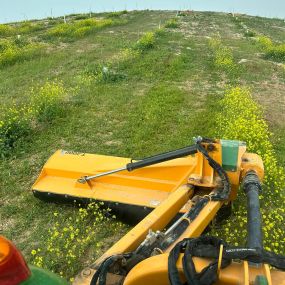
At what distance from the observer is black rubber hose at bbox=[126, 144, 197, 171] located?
382 cm

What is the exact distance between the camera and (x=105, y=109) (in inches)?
327

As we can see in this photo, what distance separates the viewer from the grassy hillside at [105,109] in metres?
4.65

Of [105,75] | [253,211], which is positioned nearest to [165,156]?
[253,211]

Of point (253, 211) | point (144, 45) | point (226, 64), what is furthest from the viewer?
point (144, 45)

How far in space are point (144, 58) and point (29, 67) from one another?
345 centimetres

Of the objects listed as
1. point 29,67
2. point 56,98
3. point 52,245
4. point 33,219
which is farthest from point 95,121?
point 29,67

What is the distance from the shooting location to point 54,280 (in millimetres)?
1836

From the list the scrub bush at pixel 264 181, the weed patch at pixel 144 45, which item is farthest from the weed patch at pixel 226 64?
the scrub bush at pixel 264 181

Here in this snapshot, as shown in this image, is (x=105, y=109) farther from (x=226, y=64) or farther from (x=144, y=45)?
(x=144, y=45)

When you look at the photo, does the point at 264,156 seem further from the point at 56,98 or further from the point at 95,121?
the point at 56,98

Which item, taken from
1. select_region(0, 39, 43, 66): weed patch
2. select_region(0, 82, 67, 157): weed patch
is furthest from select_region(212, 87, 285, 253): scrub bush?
select_region(0, 39, 43, 66): weed patch

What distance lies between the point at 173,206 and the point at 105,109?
5003 millimetres

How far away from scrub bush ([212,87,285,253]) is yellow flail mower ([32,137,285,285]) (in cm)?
30

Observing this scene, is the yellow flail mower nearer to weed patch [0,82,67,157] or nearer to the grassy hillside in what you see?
the grassy hillside
